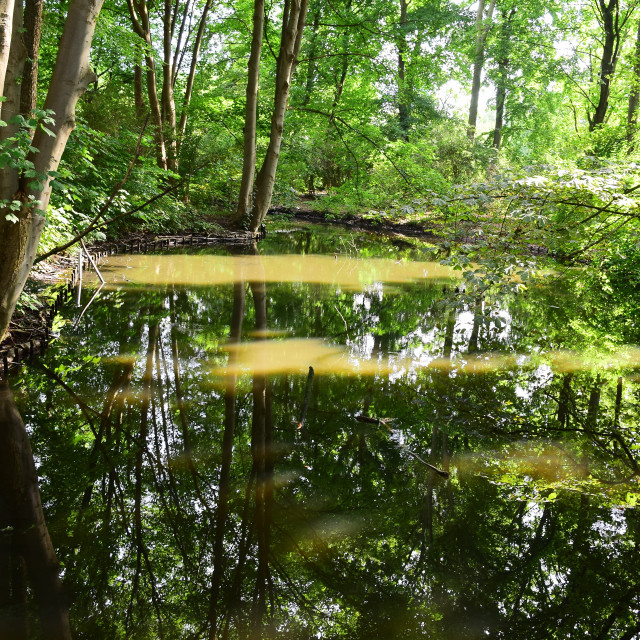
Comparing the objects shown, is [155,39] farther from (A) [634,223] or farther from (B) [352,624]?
(B) [352,624]

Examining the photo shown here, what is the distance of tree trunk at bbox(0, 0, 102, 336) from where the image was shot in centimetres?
413

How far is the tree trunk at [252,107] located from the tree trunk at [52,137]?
11.3 metres

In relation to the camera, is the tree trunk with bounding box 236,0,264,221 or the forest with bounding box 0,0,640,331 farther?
the tree trunk with bounding box 236,0,264,221

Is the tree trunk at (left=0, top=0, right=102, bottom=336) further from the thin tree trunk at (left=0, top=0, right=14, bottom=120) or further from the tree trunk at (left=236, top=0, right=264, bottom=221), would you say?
the tree trunk at (left=236, top=0, right=264, bottom=221)

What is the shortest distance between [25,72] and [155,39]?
62.6 ft

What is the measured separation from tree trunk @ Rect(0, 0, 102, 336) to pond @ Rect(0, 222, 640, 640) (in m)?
1.35

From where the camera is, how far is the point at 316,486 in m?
3.67

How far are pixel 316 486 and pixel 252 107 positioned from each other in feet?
45.1

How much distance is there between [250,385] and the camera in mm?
5309

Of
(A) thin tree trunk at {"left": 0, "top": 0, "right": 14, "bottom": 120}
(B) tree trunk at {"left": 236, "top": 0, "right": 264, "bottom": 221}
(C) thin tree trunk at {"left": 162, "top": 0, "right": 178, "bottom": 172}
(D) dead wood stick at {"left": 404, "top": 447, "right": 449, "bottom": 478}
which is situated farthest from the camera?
(C) thin tree trunk at {"left": 162, "top": 0, "right": 178, "bottom": 172}

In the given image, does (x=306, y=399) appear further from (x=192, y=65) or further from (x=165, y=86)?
(x=192, y=65)

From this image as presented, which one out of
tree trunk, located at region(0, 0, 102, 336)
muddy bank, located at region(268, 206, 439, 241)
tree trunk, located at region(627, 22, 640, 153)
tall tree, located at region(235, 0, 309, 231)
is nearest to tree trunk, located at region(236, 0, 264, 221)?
tall tree, located at region(235, 0, 309, 231)

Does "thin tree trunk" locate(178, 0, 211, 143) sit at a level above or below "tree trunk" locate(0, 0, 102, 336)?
above

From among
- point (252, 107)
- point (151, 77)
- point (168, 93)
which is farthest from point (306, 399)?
point (168, 93)
